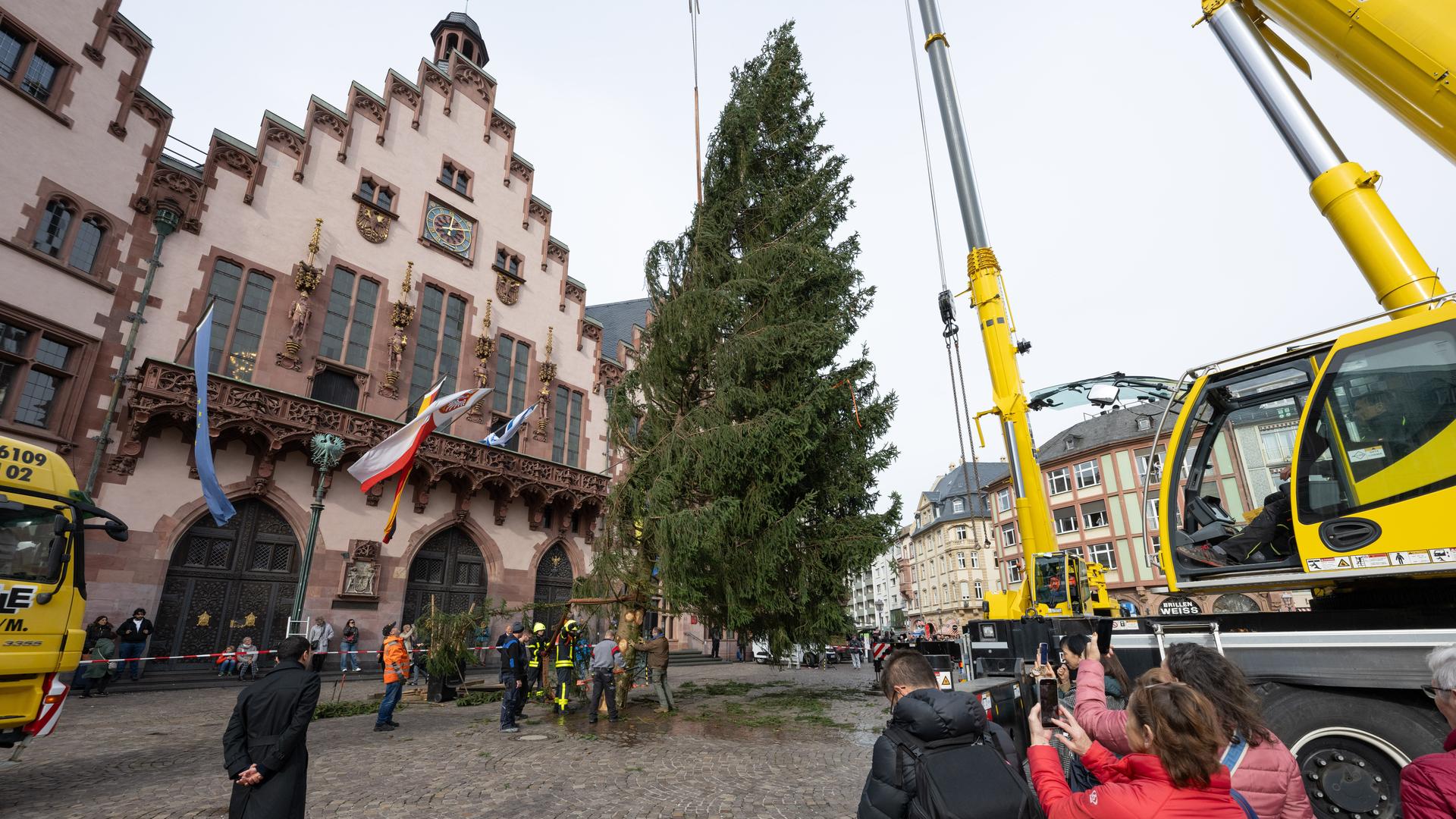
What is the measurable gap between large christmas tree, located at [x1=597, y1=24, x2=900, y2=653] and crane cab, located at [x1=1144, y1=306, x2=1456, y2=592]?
715 centimetres

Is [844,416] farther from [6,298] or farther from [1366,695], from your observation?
[6,298]

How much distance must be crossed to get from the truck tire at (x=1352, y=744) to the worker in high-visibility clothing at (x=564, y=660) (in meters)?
10.0

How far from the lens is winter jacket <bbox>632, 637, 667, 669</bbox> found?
38.2 feet

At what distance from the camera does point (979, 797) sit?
90.9 inches

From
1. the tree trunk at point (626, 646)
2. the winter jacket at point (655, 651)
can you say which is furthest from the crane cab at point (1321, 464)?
the tree trunk at point (626, 646)

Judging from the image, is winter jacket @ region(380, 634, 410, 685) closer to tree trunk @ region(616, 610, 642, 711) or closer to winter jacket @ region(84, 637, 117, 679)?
tree trunk @ region(616, 610, 642, 711)

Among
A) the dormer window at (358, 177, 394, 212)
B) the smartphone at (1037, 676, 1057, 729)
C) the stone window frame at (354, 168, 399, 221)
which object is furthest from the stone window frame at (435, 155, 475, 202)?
the smartphone at (1037, 676, 1057, 729)

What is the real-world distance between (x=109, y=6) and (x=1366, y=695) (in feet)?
85.4

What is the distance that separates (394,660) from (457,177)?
19185 mm

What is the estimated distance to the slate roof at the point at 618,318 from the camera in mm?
33406

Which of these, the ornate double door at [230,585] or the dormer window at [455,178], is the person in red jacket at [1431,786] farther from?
the dormer window at [455,178]

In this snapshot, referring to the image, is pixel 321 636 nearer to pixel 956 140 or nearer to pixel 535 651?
pixel 535 651

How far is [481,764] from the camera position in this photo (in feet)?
25.1

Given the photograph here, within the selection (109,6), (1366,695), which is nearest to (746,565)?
(1366,695)
